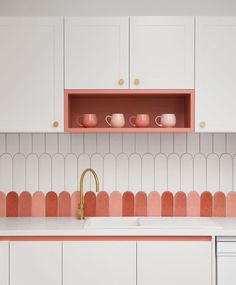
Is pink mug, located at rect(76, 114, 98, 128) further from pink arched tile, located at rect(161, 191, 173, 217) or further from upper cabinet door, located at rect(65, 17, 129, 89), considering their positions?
pink arched tile, located at rect(161, 191, 173, 217)

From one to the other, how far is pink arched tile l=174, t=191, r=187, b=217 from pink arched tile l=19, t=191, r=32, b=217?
1080mm

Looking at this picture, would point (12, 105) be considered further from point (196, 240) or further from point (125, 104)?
point (196, 240)

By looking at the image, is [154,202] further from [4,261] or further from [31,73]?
[31,73]

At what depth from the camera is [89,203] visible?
3.33 metres

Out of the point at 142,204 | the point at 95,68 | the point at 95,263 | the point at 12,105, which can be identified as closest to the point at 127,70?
the point at 95,68

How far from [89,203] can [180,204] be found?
673 millimetres

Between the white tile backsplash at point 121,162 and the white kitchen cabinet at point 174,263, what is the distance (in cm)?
63

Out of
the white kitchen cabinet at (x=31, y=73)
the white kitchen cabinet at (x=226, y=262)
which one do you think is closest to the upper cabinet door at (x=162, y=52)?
the white kitchen cabinet at (x=31, y=73)

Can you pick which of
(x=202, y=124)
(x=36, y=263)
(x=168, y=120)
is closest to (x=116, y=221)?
(x=36, y=263)

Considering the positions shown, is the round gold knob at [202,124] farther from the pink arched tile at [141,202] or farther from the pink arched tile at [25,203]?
the pink arched tile at [25,203]

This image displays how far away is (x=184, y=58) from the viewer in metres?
2.98

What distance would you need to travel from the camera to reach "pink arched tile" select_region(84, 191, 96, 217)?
131 inches

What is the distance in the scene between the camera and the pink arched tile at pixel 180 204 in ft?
10.9

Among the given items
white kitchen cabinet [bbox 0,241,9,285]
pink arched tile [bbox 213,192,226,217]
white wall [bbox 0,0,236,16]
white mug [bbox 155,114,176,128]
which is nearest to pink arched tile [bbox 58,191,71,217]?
white kitchen cabinet [bbox 0,241,9,285]
